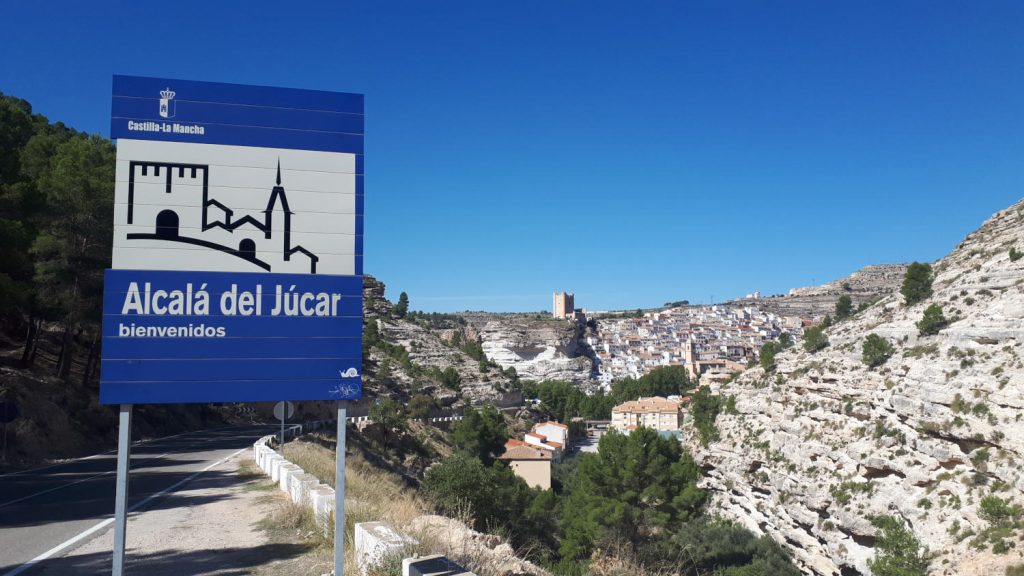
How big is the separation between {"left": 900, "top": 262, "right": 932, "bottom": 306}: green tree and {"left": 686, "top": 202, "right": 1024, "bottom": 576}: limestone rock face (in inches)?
37.2

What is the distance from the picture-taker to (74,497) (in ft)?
33.9

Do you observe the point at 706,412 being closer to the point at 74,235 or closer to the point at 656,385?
the point at 74,235

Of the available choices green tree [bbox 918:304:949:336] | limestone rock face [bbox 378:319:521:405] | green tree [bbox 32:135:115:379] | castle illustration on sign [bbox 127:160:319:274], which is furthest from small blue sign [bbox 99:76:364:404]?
limestone rock face [bbox 378:319:521:405]

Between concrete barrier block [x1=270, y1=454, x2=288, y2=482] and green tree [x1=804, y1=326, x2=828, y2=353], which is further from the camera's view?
green tree [x1=804, y1=326, x2=828, y2=353]

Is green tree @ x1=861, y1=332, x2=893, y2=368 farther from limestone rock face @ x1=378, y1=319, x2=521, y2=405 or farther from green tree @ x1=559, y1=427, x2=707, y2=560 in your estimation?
limestone rock face @ x1=378, y1=319, x2=521, y2=405

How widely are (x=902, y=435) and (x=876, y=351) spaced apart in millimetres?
8515

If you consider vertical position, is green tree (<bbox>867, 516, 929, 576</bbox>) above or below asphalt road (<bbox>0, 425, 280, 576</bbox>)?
below

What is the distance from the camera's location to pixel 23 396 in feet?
61.7

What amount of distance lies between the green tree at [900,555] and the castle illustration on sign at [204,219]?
26159mm

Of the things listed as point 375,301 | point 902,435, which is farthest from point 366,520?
point 375,301

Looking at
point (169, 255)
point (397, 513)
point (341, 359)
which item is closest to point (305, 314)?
point (341, 359)

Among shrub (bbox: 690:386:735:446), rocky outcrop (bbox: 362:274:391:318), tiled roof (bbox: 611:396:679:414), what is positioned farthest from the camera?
rocky outcrop (bbox: 362:274:391:318)

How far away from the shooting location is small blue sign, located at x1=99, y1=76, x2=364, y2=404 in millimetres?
3928

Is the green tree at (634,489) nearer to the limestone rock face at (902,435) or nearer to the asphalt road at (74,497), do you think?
the limestone rock face at (902,435)
